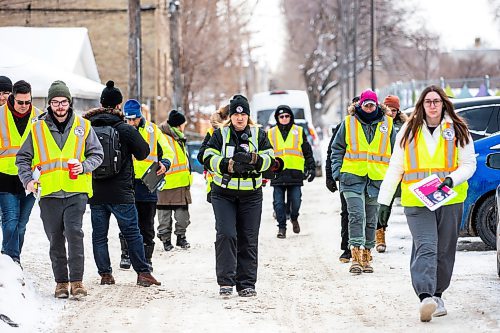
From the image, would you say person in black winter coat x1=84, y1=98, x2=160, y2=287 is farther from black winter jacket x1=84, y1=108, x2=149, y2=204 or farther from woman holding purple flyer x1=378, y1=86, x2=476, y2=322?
woman holding purple flyer x1=378, y1=86, x2=476, y2=322

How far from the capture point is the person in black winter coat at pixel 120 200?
10.5 meters

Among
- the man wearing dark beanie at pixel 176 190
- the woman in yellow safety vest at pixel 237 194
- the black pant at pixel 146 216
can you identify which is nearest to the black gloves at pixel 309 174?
the man wearing dark beanie at pixel 176 190

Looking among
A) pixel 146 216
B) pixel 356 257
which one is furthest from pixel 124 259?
pixel 356 257

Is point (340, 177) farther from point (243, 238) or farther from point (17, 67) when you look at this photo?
→ point (17, 67)

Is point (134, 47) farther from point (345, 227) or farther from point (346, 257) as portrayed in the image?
point (346, 257)

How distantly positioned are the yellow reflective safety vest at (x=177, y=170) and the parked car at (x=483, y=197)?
377cm

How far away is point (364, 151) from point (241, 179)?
84.3 inches

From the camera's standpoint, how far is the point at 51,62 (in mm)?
24094

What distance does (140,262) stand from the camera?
10.7 m

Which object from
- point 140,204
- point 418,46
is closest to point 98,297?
point 140,204

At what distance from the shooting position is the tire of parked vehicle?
12.7 meters

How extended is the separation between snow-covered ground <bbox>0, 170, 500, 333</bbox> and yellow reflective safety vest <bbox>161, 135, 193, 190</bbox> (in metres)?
0.89

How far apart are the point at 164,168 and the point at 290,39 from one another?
6832 cm

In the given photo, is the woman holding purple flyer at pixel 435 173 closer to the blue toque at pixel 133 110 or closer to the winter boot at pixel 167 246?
the blue toque at pixel 133 110
